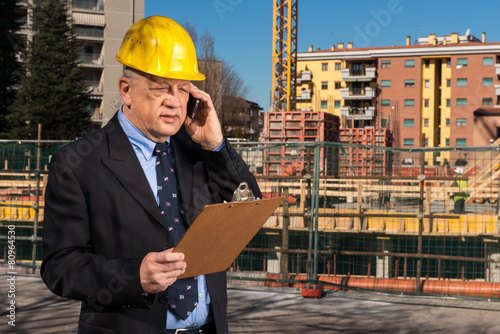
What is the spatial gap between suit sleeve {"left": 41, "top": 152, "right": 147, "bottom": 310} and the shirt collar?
0.23 metres

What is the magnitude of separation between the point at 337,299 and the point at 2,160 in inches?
204

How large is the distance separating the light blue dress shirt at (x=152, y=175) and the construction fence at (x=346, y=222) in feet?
17.3

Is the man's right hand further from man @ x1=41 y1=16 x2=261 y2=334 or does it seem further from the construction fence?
the construction fence

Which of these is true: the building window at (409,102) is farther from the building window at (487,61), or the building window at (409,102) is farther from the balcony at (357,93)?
the building window at (487,61)

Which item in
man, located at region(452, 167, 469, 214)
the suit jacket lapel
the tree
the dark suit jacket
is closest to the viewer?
the dark suit jacket

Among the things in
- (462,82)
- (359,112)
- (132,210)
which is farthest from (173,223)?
(462,82)

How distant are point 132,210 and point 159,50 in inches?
19.9

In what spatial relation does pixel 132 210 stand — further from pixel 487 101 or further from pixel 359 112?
pixel 487 101

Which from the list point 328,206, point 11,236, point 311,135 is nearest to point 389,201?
point 328,206

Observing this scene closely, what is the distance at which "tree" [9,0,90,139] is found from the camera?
34750 millimetres

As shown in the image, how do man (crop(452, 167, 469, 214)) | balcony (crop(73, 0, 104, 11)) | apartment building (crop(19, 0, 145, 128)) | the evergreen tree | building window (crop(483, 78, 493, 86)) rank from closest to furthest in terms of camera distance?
man (crop(452, 167, 469, 214)), the evergreen tree, apartment building (crop(19, 0, 145, 128)), balcony (crop(73, 0, 104, 11)), building window (crop(483, 78, 493, 86))

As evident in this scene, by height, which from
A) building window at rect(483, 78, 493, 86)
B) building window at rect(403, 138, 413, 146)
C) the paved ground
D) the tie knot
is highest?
building window at rect(483, 78, 493, 86)

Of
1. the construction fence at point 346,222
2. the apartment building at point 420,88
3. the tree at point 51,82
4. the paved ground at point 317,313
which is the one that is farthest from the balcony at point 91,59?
the paved ground at point 317,313

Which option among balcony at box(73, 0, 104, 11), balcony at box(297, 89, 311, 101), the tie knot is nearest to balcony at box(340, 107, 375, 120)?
balcony at box(297, 89, 311, 101)
